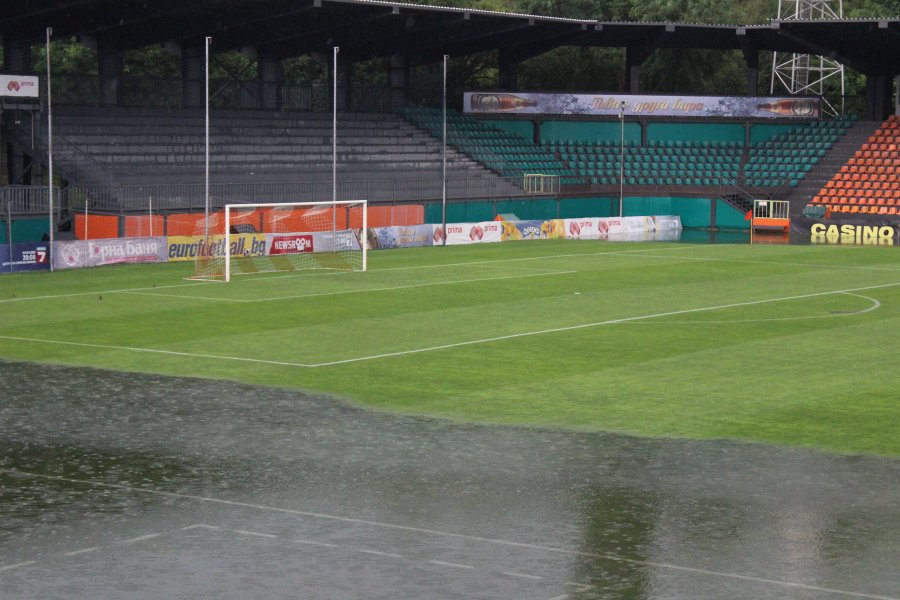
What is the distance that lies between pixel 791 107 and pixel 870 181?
8.05 m

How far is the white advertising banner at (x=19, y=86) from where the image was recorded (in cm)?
5041

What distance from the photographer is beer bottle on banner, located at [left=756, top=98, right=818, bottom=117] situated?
251 ft

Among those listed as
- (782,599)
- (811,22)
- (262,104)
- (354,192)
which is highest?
(811,22)

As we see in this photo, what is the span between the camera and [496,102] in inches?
2960

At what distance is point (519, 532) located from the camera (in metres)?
13.6

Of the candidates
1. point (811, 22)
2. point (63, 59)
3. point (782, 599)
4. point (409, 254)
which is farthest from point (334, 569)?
point (63, 59)

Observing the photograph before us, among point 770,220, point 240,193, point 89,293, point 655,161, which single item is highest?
point 655,161

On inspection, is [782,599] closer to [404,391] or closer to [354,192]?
[404,391]

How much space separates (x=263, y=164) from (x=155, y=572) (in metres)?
48.8

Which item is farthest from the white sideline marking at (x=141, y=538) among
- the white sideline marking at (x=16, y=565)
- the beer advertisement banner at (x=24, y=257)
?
the beer advertisement banner at (x=24, y=257)

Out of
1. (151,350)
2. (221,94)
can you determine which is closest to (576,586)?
(151,350)

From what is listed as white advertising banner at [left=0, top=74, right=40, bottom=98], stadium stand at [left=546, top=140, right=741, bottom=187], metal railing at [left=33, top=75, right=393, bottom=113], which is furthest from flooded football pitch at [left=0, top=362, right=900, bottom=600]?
stadium stand at [left=546, top=140, right=741, bottom=187]

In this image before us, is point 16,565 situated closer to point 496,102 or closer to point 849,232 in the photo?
point 849,232

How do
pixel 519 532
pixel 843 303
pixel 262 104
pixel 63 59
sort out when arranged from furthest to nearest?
pixel 63 59 < pixel 262 104 < pixel 843 303 < pixel 519 532
